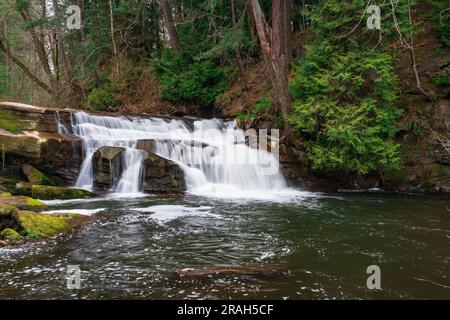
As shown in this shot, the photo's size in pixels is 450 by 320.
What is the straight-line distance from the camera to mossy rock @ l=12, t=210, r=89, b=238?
641cm

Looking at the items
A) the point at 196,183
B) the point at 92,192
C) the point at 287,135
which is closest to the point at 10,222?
the point at 92,192

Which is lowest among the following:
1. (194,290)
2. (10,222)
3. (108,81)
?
(194,290)

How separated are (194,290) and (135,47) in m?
21.7

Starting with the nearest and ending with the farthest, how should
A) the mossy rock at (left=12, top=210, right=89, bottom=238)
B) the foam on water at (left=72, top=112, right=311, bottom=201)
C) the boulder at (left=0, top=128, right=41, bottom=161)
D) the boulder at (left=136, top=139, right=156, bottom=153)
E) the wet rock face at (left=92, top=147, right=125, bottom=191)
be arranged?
the mossy rock at (left=12, top=210, right=89, bottom=238)
the boulder at (left=0, top=128, right=41, bottom=161)
the wet rock face at (left=92, top=147, right=125, bottom=191)
the foam on water at (left=72, top=112, right=311, bottom=201)
the boulder at (left=136, top=139, right=156, bottom=153)

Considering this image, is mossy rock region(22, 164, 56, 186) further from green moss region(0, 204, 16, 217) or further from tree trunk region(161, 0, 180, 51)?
tree trunk region(161, 0, 180, 51)

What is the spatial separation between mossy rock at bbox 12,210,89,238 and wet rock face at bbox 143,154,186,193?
173 inches

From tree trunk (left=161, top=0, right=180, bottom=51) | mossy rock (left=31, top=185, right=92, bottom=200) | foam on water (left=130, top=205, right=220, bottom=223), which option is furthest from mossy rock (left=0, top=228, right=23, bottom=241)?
tree trunk (left=161, top=0, right=180, bottom=51)

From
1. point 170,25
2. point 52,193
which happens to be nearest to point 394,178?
point 52,193

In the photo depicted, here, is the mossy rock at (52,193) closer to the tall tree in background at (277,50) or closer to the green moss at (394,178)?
the tall tree in background at (277,50)

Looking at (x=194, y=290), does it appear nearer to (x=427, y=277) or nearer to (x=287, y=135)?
(x=427, y=277)

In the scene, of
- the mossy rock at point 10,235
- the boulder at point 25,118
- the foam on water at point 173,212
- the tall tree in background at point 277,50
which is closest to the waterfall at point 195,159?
Result: the boulder at point 25,118

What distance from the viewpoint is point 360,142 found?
10.8 m

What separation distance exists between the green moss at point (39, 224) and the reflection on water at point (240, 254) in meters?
0.33

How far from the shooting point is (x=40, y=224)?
6633 mm
